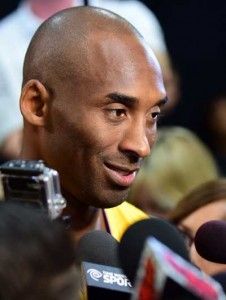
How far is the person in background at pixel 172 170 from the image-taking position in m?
2.77

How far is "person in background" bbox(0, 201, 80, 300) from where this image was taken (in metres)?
0.82

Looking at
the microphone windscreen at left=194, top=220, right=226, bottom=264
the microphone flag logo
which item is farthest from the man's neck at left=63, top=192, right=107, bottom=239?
the microphone windscreen at left=194, top=220, right=226, bottom=264

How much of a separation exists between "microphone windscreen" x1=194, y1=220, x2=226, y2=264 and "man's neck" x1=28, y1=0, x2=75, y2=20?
1697 mm

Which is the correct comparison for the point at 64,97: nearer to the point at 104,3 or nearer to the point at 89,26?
the point at 89,26

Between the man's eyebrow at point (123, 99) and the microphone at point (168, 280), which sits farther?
the man's eyebrow at point (123, 99)

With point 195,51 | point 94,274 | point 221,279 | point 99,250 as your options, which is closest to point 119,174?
point 99,250

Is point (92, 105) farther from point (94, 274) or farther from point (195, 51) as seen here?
point (195, 51)

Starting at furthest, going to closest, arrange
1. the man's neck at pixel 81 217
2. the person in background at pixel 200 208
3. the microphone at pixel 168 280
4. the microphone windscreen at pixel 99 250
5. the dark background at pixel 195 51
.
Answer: the dark background at pixel 195 51 < the person in background at pixel 200 208 < the man's neck at pixel 81 217 < the microphone windscreen at pixel 99 250 < the microphone at pixel 168 280

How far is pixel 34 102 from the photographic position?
1.59 m

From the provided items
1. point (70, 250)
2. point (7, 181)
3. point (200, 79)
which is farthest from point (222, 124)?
point (70, 250)

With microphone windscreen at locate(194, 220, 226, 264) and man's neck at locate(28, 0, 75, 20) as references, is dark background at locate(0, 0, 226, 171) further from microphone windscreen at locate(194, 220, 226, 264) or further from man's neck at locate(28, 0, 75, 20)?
microphone windscreen at locate(194, 220, 226, 264)

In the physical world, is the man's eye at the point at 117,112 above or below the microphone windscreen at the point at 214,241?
above

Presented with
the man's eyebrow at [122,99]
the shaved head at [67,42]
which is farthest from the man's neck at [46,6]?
the man's eyebrow at [122,99]

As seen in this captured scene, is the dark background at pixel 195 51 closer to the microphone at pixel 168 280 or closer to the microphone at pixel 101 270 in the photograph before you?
the microphone at pixel 101 270
